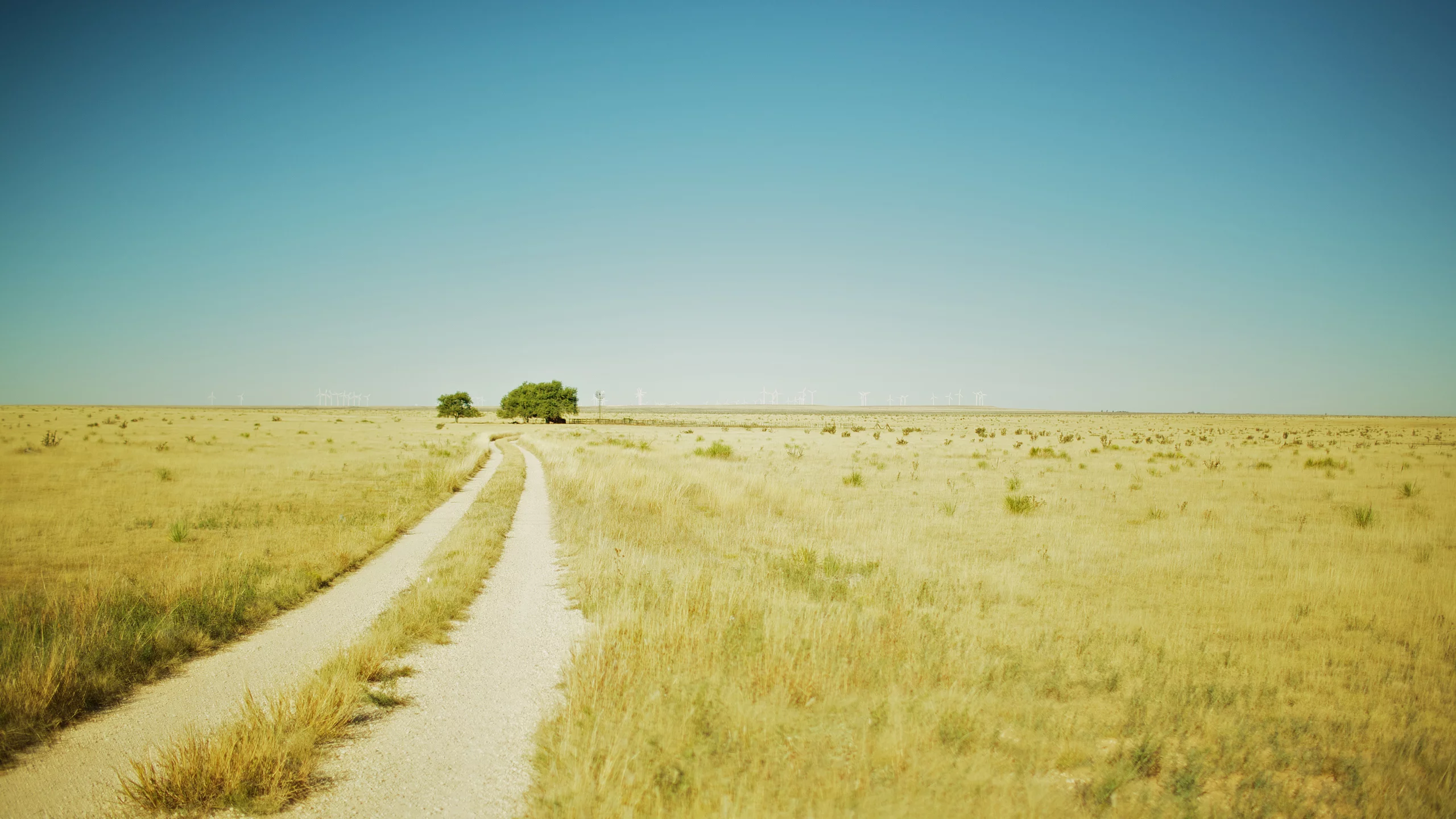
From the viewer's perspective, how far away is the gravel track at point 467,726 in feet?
14.1

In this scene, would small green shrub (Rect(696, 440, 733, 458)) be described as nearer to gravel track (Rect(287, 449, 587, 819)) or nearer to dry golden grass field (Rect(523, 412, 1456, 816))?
dry golden grass field (Rect(523, 412, 1456, 816))

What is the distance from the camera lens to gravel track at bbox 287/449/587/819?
14.1ft

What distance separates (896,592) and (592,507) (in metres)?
9.73

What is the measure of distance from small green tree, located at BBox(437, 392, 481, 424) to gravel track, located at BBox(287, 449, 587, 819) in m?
112

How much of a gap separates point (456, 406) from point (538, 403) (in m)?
20.4

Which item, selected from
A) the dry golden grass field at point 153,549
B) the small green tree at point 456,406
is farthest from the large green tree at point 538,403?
the dry golden grass field at point 153,549

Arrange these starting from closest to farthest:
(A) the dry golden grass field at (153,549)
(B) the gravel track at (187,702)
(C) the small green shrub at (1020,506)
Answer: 1. (B) the gravel track at (187,702)
2. (A) the dry golden grass field at (153,549)
3. (C) the small green shrub at (1020,506)

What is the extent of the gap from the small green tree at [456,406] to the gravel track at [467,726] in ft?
366

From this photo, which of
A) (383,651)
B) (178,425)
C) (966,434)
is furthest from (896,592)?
(178,425)

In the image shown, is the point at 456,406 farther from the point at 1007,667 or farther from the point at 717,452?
the point at 1007,667

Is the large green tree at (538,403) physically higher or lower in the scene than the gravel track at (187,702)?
higher

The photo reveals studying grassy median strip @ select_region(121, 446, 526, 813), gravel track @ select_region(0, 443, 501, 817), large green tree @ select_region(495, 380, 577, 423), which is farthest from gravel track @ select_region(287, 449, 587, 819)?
large green tree @ select_region(495, 380, 577, 423)

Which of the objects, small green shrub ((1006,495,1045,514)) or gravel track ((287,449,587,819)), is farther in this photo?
small green shrub ((1006,495,1045,514))

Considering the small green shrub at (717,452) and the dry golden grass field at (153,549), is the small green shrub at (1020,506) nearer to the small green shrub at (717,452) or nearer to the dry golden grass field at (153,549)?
the dry golden grass field at (153,549)
